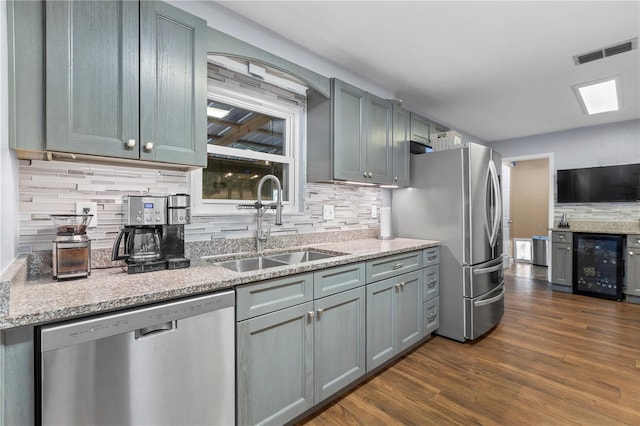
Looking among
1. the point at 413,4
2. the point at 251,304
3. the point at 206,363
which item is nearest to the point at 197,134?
the point at 251,304

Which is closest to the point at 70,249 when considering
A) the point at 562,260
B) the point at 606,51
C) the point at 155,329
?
the point at 155,329

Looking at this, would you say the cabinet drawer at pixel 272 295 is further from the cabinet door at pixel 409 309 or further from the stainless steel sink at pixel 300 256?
the cabinet door at pixel 409 309

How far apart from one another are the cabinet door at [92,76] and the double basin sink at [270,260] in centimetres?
89

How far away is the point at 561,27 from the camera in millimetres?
2131

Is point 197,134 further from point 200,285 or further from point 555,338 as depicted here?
point 555,338

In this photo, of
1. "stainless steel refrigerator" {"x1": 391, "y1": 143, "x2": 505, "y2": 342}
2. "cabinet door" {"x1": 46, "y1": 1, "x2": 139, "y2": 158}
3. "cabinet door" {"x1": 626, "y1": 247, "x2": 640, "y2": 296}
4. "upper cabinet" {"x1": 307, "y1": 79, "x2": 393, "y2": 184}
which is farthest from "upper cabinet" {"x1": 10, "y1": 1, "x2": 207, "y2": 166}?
"cabinet door" {"x1": 626, "y1": 247, "x2": 640, "y2": 296}

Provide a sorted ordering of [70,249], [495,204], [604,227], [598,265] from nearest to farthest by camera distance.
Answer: [70,249] → [495,204] → [598,265] → [604,227]

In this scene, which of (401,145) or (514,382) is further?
(401,145)

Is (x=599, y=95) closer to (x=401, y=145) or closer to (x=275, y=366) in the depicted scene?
(x=401, y=145)

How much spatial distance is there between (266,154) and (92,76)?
1.24 m

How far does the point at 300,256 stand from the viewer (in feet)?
7.59

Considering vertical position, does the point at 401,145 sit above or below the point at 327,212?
above

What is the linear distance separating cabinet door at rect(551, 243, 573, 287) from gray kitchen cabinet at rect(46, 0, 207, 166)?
17.3 ft

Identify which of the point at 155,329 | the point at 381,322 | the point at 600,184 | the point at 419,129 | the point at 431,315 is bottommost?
the point at 431,315
